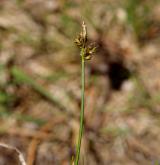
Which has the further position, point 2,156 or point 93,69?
point 93,69

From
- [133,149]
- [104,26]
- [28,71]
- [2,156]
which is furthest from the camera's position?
[104,26]

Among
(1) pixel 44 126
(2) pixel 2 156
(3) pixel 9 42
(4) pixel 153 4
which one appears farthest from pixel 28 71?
(4) pixel 153 4

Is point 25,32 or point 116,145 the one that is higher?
point 25,32

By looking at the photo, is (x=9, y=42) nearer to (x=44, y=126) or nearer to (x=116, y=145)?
(x=44, y=126)

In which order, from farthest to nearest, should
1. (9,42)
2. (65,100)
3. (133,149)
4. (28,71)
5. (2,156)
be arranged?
(9,42) → (28,71) → (65,100) → (133,149) → (2,156)

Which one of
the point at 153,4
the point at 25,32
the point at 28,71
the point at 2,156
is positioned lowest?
the point at 2,156

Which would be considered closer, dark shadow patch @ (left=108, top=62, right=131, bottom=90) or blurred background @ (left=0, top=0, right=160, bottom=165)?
blurred background @ (left=0, top=0, right=160, bottom=165)

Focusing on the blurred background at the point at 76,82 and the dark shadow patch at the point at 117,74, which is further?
the dark shadow patch at the point at 117,74
